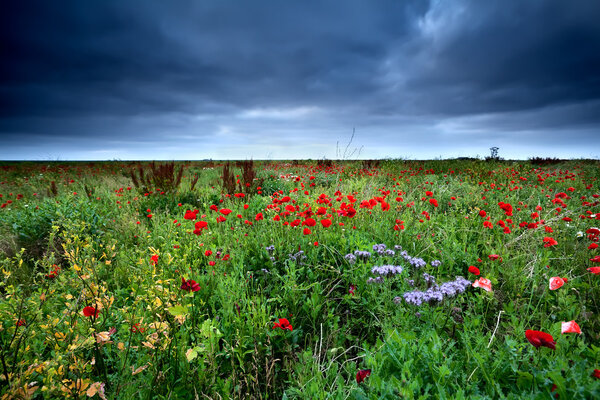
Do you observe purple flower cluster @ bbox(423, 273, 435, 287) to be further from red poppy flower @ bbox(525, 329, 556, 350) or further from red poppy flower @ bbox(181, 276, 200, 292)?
red poppy flower @ bbox(181, 276, 200, 292)

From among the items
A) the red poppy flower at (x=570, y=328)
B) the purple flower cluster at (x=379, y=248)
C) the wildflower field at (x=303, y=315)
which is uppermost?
the red poppy flower at (x=570, y=328)

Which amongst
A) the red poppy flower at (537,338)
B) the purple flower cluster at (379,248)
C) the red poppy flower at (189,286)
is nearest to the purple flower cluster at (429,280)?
the purple flower cluster at (379,248)

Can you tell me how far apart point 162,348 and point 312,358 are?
0.89 metres

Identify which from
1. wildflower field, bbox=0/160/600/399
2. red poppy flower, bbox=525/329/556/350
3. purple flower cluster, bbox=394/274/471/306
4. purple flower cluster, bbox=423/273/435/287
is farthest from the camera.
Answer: purple flower cluster, bbox=423/273/435/287

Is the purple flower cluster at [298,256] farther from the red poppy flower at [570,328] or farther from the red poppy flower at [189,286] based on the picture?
the red poppy flower at [570,328]

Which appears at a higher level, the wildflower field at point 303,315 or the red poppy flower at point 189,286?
the red poppy flower at point 189,286

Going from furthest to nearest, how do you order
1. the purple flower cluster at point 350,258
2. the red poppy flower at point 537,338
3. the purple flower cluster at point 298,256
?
the purple flower cluster at point 298,256, the purple flower cluster at point 350,258, the red poppy flower at point 537,338

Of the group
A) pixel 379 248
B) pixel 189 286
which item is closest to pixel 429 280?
pixel 379 248

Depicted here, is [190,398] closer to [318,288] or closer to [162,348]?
[162,348]

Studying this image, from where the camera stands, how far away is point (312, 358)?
1.61 metres

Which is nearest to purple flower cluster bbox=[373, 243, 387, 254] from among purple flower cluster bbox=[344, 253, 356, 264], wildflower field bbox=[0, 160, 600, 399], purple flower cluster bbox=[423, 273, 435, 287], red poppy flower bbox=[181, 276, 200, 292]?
wildflower field bbox=[0, 160, 600, 399]

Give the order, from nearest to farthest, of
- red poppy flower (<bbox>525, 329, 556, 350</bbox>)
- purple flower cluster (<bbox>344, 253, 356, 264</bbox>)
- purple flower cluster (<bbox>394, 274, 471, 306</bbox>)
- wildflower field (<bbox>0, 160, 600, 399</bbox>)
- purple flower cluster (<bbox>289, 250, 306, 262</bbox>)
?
red poppy flower (<bbox>525, 329, 556, 350</bbox>) → wildflower field (<bbox>0, 160, 600, 399</bbox>) → purple flower cluster (<bbox>394, 274, 471, 306</bbox>) → purple flower cluster (<bbox>344, 253, 356, 264</bbox>) → purple flower cluster (<bbox>289, 250, 306, 262</bbox>)

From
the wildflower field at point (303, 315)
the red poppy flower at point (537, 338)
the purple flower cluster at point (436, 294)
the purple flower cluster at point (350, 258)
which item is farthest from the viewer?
the purple flower cluster at point (350, 258)

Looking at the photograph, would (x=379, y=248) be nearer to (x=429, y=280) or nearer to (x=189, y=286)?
(x=429, y=280)
